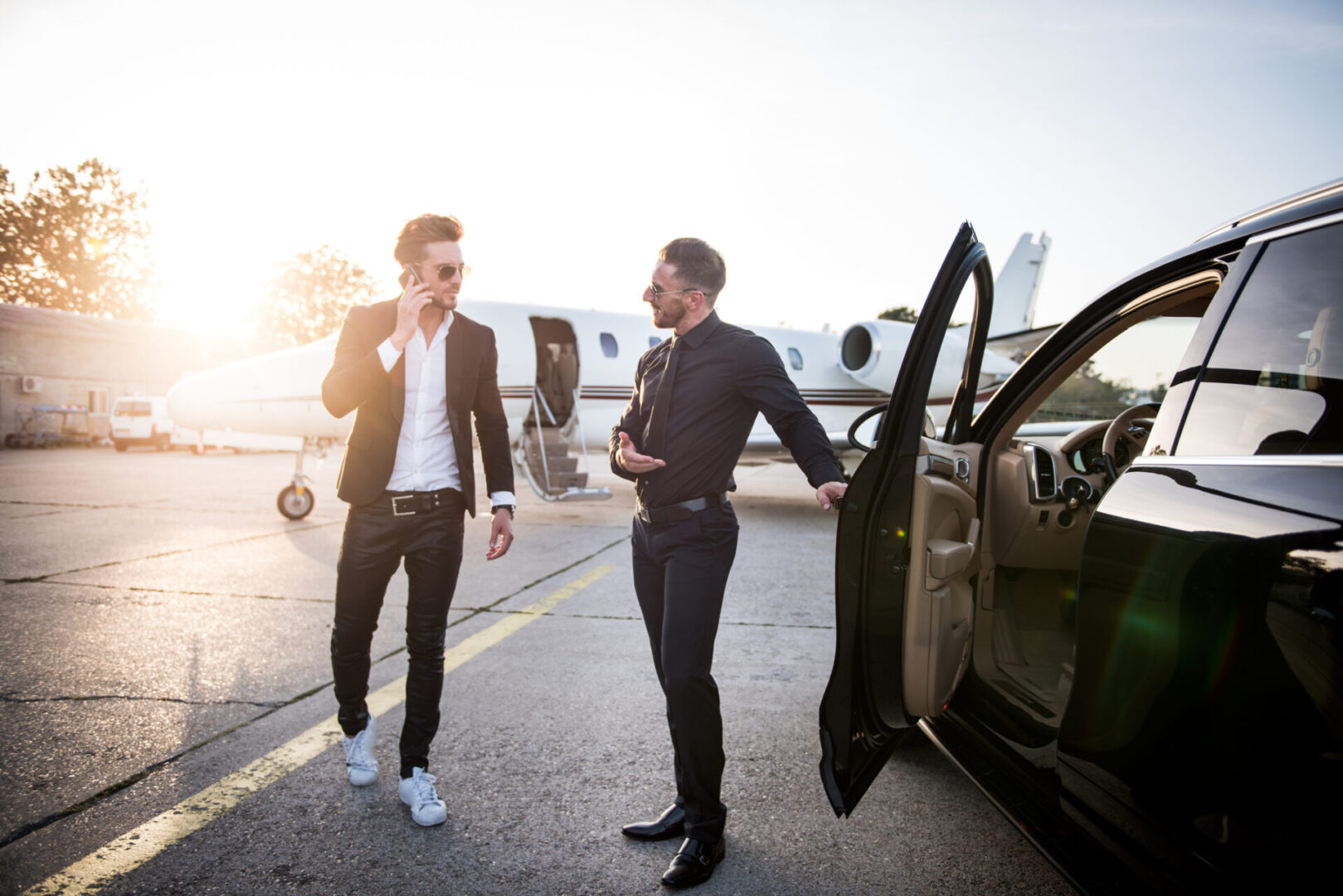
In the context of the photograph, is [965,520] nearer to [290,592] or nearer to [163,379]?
[290,592]

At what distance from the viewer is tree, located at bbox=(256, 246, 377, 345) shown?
159 feet

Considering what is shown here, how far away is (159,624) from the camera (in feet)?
14.7

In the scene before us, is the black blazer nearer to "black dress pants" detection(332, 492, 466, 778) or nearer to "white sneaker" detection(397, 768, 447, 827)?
"black dress pants" detection(332, 492, 466, 778)

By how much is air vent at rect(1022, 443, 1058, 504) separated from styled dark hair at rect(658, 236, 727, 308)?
142 cm

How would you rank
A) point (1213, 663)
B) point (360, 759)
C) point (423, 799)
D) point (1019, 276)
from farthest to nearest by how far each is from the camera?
point (1019, 276) < point (360, 759) < point (423, 799) < point (1213, 663)

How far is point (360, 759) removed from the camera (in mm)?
2693

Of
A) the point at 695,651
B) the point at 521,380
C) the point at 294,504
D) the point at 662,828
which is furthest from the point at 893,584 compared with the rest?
the point at 521,380

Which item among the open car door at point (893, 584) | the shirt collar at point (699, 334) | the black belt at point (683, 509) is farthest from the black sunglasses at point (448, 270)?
the open car door at point (893, 584)

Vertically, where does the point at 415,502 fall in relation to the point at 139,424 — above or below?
above

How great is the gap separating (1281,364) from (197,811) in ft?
10.2

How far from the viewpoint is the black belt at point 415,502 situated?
8.39 feet

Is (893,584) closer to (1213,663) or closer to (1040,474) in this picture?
(1213,663)

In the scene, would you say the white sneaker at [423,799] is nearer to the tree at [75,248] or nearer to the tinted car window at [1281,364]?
the tinted car window at [1281,364]

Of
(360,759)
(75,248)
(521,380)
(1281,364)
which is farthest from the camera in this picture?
(75,248)
